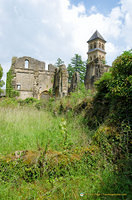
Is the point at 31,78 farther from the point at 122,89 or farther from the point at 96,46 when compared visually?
the point at 96,46

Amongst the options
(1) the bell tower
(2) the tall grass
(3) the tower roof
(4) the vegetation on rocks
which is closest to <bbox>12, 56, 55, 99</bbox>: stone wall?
(2) the tall grass

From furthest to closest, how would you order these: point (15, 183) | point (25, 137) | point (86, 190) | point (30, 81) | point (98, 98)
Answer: point (30, 81) → point (98, 98) → point (25, 137) → point (15, 183) → point (86, 190)

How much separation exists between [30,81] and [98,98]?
70.3 ft

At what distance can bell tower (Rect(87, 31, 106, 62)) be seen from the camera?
55338mm

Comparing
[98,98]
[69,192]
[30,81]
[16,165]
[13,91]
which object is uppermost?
[30,81]

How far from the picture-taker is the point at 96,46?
56.6m

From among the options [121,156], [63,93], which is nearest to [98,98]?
[121,156]

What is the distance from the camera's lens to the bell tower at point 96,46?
182 ft

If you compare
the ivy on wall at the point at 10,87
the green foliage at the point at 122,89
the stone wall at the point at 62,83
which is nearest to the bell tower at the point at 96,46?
the ivy on wall at the point at 10,87

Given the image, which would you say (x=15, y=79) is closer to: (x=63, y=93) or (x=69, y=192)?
(x=63, y=93)

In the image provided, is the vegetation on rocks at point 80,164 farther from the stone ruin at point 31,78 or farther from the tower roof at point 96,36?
the tower roof at point 96,36

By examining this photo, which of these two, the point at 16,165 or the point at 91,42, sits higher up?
the point at 91,42

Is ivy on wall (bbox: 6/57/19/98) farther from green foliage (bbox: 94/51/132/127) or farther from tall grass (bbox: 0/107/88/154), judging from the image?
green foliage (bbox: 94/51/132/127)

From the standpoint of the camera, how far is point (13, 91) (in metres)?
22.4
